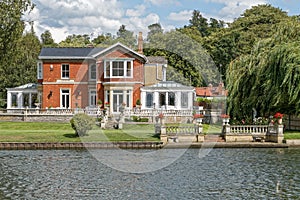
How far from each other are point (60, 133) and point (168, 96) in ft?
51.0

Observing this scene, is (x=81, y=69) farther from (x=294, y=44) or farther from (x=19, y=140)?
(x=294, y=44)

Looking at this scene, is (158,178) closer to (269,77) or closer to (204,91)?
(269,77)

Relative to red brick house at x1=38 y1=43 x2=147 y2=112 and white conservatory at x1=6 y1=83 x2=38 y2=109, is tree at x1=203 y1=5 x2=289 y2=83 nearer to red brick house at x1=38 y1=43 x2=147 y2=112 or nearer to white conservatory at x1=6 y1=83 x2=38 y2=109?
red brick house at x1=38 y1=43 x2=147 y2=112

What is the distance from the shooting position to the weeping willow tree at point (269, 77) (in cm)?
3412

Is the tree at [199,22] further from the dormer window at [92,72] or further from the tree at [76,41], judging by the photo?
the dormer window at [92,72]

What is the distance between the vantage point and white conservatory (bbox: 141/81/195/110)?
4881 cm

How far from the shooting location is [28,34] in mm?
74750

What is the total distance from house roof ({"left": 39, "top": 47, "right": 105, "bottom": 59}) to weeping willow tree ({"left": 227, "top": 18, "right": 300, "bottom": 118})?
16.0 meters

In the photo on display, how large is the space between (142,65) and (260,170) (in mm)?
28481

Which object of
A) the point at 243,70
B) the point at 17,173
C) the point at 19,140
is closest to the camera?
the point at 17,173

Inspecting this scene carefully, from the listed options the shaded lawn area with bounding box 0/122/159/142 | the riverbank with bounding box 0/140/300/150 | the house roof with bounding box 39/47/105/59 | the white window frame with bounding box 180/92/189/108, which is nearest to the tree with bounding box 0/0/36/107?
the house roof with bounding box 39/47/105/59

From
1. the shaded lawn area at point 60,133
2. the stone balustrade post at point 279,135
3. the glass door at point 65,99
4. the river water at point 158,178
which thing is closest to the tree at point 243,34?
the glass door at point 65,99

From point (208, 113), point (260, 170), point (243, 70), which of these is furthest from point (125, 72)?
point (260, 170)

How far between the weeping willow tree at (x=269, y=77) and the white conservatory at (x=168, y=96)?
9164mm
